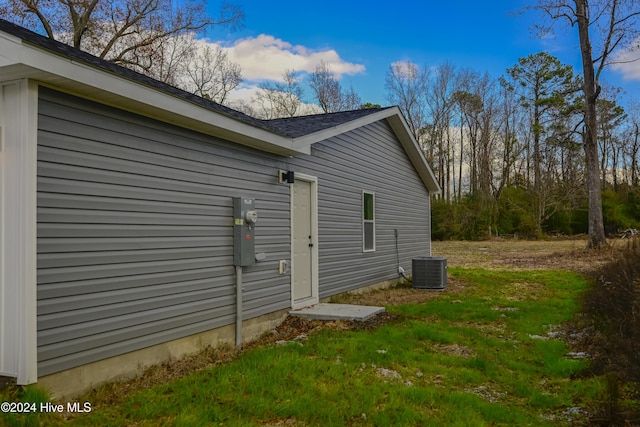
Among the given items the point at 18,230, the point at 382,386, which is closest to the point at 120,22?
the point at 18,230

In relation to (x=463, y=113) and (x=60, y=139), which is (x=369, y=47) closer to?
(x=463, y=113)

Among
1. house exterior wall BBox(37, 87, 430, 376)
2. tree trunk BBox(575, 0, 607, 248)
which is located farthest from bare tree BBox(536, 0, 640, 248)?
house exterior wall BBox(37, 87, 430, 376)

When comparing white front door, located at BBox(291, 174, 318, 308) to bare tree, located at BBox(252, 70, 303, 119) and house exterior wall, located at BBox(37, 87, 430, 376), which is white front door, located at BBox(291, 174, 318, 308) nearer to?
house exterior wall, located at BBox(37, 87, 430, 376)

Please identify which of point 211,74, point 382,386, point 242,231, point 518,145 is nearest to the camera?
point 382,386

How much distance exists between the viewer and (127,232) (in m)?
4.09

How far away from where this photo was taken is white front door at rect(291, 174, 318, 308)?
6945mm

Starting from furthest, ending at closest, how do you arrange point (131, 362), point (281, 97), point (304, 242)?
1. point (281, 97)
2. point (304, 242)
3. point (131, 362)

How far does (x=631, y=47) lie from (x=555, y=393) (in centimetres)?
1728

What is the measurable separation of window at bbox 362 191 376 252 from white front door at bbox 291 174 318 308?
6.94 ft

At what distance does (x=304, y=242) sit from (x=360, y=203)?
233cm

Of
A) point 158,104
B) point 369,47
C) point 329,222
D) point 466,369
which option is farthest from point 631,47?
point 158,104

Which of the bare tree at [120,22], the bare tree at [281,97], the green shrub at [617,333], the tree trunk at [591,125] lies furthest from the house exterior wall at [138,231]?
the bare tree at [281,97]

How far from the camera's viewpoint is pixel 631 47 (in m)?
16.6

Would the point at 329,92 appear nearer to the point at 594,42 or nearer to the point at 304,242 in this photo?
the point at 594,42
